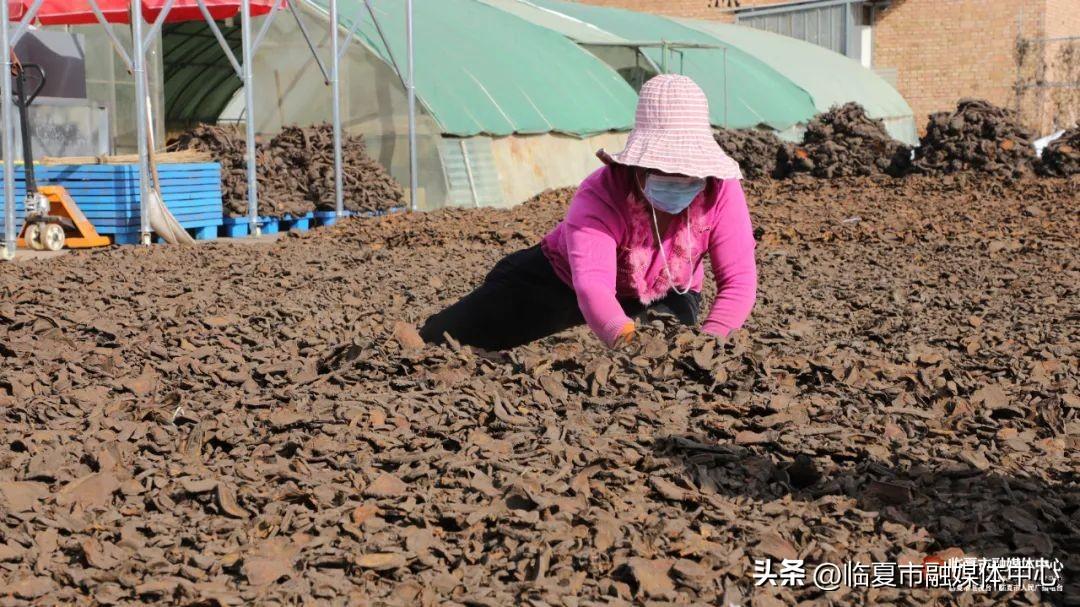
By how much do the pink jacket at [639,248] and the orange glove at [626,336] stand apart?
0.10 feet

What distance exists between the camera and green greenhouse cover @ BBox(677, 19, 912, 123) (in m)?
27.7

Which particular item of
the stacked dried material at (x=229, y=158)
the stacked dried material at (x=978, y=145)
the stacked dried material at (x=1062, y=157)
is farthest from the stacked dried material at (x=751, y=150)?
the stacked dried material at (x=229, y=158)

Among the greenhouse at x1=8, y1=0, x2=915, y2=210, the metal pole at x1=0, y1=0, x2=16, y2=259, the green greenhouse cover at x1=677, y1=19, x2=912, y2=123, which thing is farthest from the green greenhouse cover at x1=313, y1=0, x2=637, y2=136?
the green greenhouse cover at x1=677, y1=19, x2=912, y2=123

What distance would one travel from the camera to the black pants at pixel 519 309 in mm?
5246

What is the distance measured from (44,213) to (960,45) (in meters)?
26.4

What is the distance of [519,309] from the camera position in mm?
5309

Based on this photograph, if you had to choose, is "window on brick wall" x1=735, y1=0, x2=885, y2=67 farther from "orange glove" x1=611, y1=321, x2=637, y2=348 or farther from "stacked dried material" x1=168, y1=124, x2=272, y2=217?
"orange glove" x1=611, y1=321, x2=637, y2=348

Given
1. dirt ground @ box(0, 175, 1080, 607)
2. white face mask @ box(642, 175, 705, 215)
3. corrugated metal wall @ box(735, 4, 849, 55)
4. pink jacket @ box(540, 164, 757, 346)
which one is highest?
corrugated metal wall @ box(735, 4, 849, 55)

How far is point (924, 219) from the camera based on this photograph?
13297 mm

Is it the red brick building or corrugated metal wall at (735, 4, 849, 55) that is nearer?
the red brick building

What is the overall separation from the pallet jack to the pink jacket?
26.4 feet

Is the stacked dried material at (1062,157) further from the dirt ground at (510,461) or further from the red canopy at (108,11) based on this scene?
the red canopy at (108,11)

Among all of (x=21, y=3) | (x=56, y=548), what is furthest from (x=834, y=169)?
(x=56, y=548)

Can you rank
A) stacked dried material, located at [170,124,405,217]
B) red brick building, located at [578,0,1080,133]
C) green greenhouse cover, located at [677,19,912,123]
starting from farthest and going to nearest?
red brick building, located at [578,0,1080,133] → green greenhouse cover, located at [677,19,912,123] → stacked dried material, located at [170,124,405,217]
